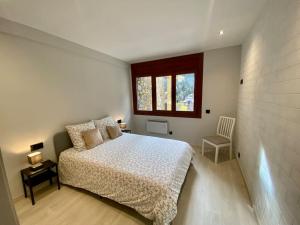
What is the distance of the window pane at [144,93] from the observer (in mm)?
4238

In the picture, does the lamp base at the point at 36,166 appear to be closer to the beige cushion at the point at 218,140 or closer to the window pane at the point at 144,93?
the window pane at the point at 144,93

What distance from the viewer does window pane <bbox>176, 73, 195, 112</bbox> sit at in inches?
143

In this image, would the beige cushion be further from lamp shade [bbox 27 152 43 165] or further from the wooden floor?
lamp shade [bbox 27 152 43 165]

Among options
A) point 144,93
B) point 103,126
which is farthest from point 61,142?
point 144,93

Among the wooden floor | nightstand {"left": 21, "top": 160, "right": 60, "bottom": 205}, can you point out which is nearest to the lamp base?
nightstand {"left": 21, "top": 160, "right": 60, "bottom": 205}

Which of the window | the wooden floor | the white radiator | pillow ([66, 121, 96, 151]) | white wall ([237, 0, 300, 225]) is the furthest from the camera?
the white radiator

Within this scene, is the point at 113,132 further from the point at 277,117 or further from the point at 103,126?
the point at 277,117

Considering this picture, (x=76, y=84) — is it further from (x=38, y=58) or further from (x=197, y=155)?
(x=197, y=155)

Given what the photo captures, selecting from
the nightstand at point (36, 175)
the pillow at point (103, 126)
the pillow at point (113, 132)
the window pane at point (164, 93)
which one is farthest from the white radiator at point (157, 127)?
the nightstand at point (36, 175)

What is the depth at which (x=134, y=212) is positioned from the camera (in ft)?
5.89

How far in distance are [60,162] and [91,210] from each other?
38.8 inches

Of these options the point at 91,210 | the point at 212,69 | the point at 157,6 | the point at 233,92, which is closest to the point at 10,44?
the point at 157,6

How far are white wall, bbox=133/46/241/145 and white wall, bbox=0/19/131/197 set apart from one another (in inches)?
101

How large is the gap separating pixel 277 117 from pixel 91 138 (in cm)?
261
